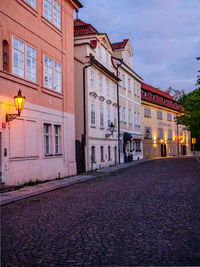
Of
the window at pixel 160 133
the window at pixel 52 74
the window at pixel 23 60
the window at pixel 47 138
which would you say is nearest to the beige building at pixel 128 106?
the window at pixel 160 133

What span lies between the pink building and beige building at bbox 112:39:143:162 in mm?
15136

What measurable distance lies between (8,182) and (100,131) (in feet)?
47.3

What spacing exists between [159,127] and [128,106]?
14758 millimetres

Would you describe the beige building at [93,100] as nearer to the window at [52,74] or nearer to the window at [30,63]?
the window at [52,74]

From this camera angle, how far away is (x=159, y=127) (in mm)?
50281

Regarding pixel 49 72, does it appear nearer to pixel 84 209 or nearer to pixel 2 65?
pixel 2 65

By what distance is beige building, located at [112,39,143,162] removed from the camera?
112ft

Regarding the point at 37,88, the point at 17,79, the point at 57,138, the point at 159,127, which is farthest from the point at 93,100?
the point at 159,127

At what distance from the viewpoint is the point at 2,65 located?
12.8 meters

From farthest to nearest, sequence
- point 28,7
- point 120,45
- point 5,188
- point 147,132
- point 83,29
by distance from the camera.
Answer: point 147,132
point 120,45
point 83,29
point 28,7
point 5,188

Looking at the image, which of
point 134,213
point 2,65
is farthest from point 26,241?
point 2,65

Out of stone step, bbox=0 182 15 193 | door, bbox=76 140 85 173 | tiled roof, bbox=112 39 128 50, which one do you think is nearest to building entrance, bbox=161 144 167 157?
tiled roof, bbox=112 39 128 50

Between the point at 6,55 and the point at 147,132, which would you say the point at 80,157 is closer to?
the point at 6,55

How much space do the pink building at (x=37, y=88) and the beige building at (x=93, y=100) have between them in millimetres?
3574
